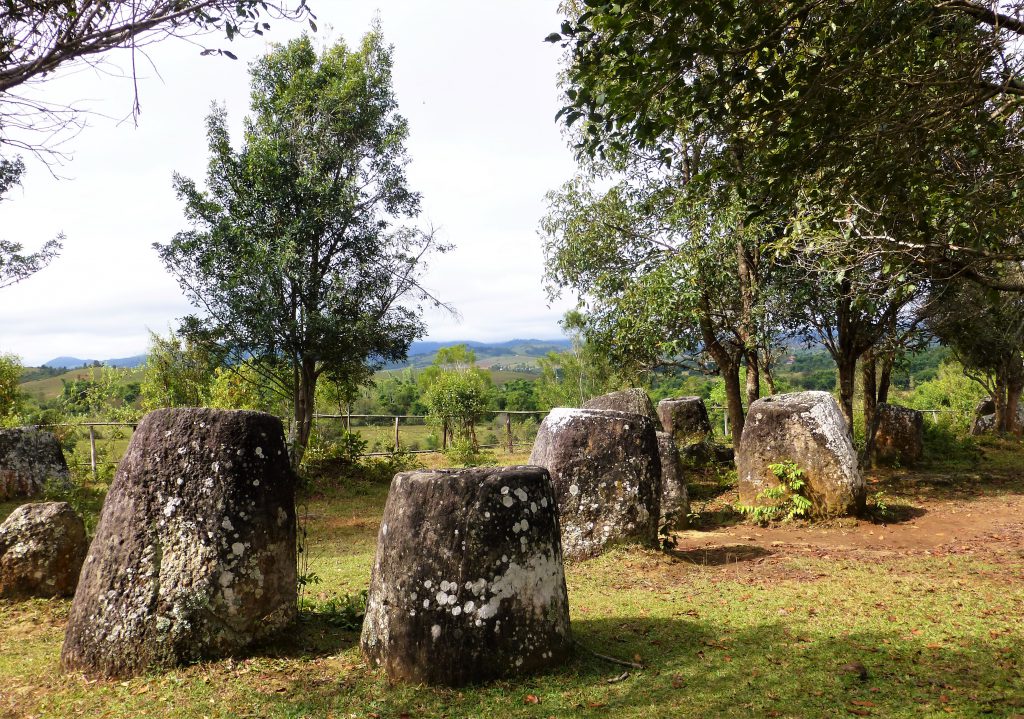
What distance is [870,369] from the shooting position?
17.9 metres

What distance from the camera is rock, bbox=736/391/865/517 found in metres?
11.6

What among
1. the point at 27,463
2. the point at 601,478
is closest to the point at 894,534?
the point at 601,478

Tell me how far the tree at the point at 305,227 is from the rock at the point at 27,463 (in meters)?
4.04

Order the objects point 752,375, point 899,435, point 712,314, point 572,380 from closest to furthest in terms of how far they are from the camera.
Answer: point 712,314 → point 752,375 → point 899,435 → point 572,380

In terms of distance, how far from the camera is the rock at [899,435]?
18.7 metres

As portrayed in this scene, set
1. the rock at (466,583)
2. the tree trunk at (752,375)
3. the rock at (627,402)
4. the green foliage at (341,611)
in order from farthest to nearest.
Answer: the rock at (627,402)
the tree trunk at (752,375)
the green foliage at (341,611)
the rock at (466,583)

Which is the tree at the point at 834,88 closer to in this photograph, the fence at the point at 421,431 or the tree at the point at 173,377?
the fence at the point at 421,431

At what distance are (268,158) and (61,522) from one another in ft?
38.1

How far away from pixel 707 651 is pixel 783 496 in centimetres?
667

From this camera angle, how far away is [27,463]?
15.7 meters

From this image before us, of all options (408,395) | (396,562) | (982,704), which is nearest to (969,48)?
(982,704)

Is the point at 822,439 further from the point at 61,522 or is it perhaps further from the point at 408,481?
the point at 61,522

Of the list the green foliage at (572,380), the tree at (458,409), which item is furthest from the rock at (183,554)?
the green foliage at (572,380)

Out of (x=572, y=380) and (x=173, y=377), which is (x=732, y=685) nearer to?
(x=173, y=377)
